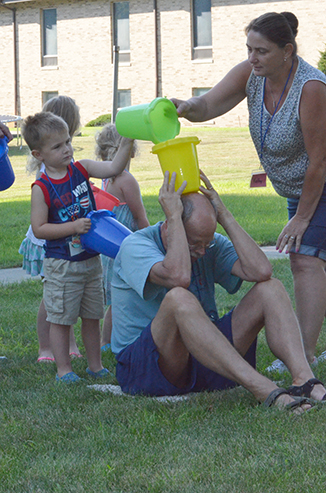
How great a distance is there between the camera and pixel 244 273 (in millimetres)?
3477

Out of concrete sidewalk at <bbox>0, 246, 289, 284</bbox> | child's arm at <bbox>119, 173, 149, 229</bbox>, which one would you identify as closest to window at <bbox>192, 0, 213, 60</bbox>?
concrete sidewalk at <bbox>0, 246, 289, 284</bbox>

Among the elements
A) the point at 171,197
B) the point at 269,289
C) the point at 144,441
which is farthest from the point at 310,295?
the point at 144,441

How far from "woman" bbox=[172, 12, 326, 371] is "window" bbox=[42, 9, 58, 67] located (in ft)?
97.6

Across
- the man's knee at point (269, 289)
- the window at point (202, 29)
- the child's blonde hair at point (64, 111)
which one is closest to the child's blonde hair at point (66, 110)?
the child's blonde hair at point (64, 111)

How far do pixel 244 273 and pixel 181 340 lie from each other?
0.50 meters

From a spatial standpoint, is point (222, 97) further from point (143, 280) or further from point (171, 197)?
point (143, 280)

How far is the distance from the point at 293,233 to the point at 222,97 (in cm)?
93

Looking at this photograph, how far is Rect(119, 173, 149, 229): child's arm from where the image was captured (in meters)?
4.70

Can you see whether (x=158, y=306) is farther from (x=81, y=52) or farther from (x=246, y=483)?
(x=81, y=52)

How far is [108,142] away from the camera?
191 inches

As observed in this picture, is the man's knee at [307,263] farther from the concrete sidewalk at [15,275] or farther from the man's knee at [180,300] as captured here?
the concrete sidewalk at [15,275]

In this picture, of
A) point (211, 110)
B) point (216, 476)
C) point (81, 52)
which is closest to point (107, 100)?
point (81, 52)

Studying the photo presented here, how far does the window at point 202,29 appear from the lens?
2912 cm

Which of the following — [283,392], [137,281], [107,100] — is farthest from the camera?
[107,100]
